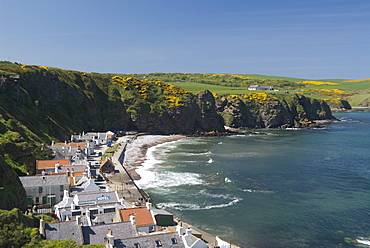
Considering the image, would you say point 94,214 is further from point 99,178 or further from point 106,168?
point 106,168

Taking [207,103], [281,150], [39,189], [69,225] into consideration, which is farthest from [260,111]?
[69,225]

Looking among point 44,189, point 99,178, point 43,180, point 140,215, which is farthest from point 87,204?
point 99,178

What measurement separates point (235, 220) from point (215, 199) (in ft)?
28.4

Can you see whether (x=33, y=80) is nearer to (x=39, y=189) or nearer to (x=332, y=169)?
(x=39, y=189)

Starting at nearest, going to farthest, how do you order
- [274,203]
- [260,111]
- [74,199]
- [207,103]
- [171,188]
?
[74,199] < [274,203] < [171,188] < [207,103] < [260,111]

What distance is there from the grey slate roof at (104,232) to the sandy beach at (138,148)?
37087mm

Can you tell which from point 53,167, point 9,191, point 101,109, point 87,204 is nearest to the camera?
point 9,191

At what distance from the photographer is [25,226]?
22031mm

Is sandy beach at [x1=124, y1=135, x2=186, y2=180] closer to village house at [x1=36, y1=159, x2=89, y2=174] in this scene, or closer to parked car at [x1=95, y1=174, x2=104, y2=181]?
parked car at [x1=95, y1=174, x2=104, y2=181]

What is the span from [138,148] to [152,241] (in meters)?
74.2

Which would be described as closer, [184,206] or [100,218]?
[100,218]

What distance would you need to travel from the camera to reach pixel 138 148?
99.4 meters

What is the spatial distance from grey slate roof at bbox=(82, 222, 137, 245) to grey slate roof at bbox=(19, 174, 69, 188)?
20637 mm

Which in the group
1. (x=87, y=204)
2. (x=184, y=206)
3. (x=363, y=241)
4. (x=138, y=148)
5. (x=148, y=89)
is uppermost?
(x=148, y=89)
